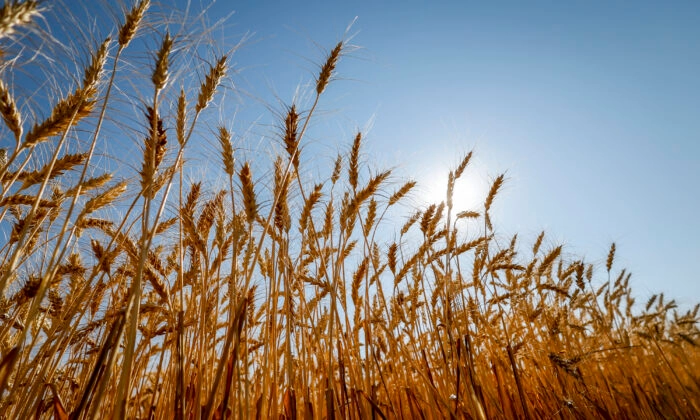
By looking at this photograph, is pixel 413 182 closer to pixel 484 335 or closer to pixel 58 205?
pixel 484 335

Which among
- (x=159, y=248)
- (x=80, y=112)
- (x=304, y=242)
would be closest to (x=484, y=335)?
(x=304, y=242)

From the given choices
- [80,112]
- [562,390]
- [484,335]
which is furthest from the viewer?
[484,335]

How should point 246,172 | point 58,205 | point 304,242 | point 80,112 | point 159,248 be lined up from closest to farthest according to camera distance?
point 80,112 → point 246,172 → point 58,205 → point 304,242 → point 159,248

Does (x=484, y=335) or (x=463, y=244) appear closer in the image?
(x=484, y=335)

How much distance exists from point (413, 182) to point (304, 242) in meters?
1.31

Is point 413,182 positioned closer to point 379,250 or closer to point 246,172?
point 379,250

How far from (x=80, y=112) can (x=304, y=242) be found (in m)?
1.25

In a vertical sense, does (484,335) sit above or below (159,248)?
below

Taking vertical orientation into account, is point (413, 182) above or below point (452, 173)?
above

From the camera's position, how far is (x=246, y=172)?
169 cm

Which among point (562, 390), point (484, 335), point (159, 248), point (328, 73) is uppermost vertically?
point (328, 73)

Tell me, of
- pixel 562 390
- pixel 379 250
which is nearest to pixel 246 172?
pixel 379 250

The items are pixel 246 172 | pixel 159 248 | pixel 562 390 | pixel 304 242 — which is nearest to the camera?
pixel 246 172

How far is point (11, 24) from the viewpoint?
85 centimetres
